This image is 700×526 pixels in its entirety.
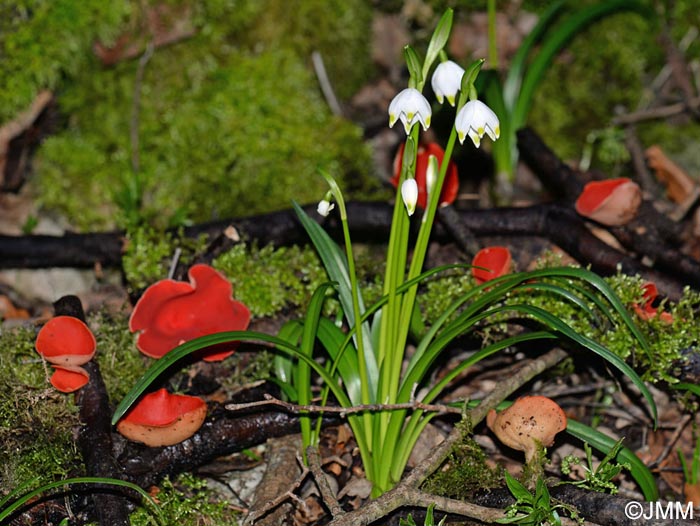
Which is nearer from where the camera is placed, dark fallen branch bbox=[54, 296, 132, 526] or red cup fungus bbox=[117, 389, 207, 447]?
dark fallen branch bbox=[54, 296, 132, 526]

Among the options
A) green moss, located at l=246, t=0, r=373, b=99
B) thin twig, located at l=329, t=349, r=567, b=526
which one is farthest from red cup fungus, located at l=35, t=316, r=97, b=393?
green moss, located at l=246, t=0, r=373, b=99

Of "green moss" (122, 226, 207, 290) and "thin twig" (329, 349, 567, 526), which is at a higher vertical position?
"green moss" (122, 226, 207, 290)

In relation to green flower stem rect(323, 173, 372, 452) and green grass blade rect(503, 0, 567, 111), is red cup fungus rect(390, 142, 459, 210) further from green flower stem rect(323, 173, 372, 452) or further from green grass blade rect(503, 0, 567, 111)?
green grass blade rect(503, 0, 567, 111)

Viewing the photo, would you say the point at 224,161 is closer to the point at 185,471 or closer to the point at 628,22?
the point at 185,471

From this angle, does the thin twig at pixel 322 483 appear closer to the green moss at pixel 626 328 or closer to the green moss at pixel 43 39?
the green moss at pixel 626 328

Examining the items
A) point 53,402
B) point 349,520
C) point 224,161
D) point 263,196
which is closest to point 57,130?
point 224,161

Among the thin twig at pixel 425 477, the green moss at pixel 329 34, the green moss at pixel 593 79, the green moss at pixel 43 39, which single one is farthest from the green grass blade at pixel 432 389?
the green moss at pixel 43 39

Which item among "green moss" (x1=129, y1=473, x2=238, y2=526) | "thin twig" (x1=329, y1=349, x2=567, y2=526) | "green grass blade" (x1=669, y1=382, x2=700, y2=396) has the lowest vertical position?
"green moss" (x1=129, y1=473, x2=238, y2=526)

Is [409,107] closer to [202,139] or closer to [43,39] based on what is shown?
[202,139]
